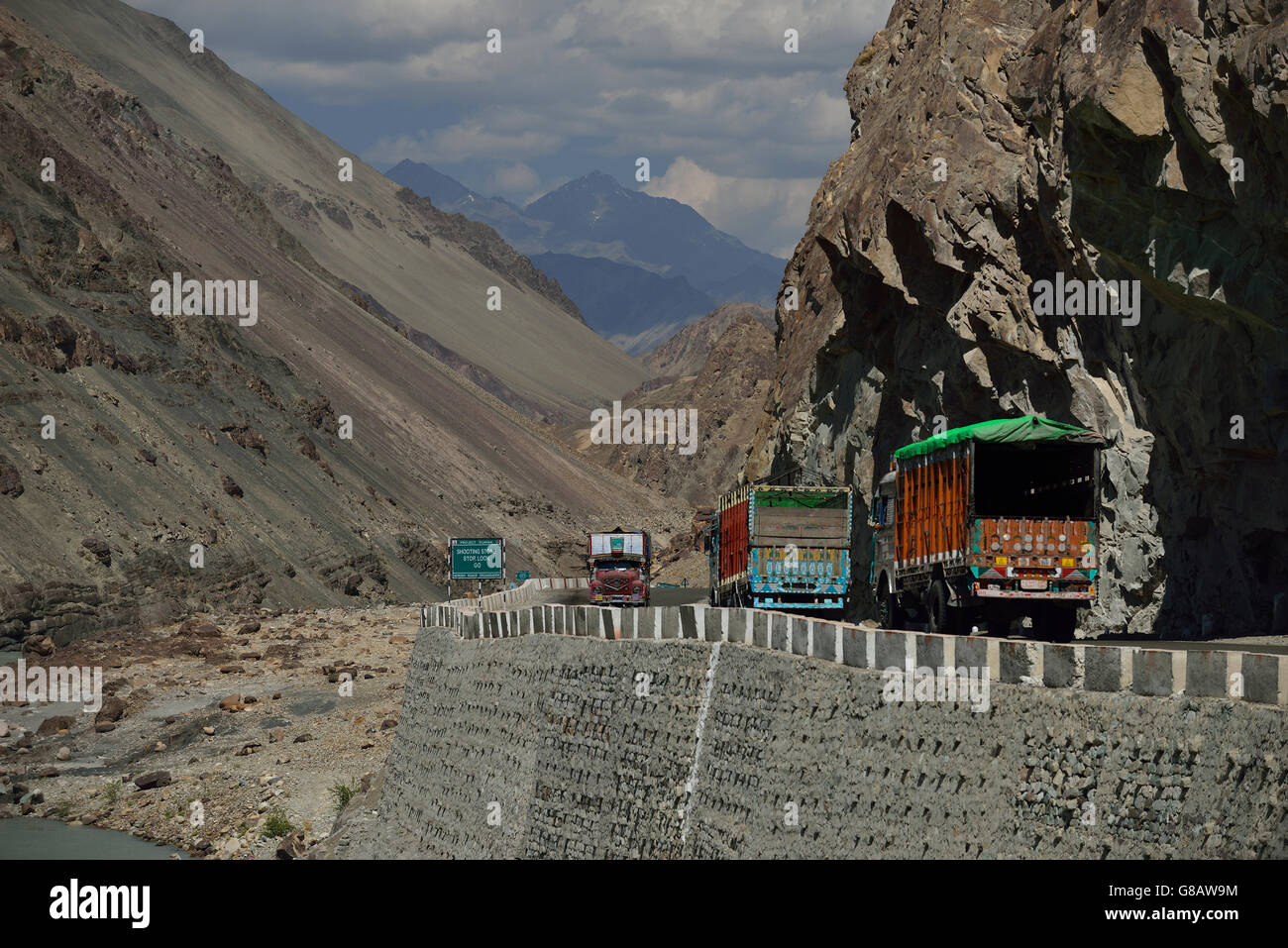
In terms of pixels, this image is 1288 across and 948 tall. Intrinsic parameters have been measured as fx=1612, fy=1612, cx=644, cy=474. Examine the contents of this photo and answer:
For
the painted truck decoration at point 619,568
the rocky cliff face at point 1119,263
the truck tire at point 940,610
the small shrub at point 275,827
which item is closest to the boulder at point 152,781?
the small shrub at point 275,827

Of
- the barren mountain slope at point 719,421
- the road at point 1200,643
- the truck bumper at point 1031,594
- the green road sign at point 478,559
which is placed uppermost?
the barren mountain slope at point 719,421

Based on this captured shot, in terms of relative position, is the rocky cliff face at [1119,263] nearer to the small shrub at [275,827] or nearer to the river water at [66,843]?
the small shrub at [275,827]

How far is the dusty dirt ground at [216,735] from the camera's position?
40.0 meters

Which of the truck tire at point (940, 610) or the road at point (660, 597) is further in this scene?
the road at point (660, 597)

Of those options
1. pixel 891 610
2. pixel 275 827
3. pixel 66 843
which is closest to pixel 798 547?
pixel 891 610

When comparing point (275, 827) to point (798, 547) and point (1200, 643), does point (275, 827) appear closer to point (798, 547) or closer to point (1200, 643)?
point (798, 547)

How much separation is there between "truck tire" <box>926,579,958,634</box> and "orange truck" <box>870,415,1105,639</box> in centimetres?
2

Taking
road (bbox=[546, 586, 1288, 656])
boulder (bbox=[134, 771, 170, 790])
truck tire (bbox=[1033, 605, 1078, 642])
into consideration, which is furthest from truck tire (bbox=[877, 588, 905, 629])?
boulder (bbox=[134, 771, 170, 790])

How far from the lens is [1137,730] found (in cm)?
1448

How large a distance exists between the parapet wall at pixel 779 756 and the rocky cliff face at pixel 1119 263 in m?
9.63

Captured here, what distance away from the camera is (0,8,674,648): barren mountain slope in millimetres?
68562

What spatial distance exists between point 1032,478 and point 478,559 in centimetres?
2351

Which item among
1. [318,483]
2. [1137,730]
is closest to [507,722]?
[1137,730]
